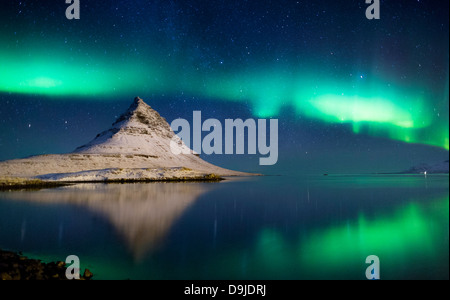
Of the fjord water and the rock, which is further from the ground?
the rock

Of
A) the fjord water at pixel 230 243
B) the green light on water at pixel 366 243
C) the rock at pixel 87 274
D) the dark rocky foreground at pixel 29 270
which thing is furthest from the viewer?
the green light on water at pixel 366 243

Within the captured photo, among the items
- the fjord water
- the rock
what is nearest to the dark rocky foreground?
the rock

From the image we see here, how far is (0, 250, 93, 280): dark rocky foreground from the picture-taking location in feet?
29.0

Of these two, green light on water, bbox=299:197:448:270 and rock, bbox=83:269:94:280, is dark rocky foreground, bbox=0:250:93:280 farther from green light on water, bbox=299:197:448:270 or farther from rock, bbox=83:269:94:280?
green light on water, bbox=299:197:448:270

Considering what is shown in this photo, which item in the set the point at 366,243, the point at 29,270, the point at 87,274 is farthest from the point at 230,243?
the point at 29,270

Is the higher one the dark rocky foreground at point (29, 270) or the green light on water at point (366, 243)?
the dark rocky foreground at point (29, 270)

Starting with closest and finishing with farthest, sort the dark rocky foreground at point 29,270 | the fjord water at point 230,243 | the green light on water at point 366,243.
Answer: the dark rocky foreground at point 29,270
the fjord water at point 230,243
the green light on water at point 366,243

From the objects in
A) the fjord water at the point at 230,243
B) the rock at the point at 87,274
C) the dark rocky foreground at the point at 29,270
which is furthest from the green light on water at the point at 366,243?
the dark rocky foreground at the point at 29,270

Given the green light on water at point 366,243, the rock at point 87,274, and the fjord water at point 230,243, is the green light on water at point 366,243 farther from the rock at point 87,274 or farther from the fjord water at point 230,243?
the rock at point 87,274

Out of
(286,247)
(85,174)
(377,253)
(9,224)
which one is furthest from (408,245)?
(85,174)

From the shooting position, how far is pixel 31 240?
14820 millimetres

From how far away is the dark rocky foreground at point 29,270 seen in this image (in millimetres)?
8852

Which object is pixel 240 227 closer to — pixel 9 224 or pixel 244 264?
pixel 244 264
